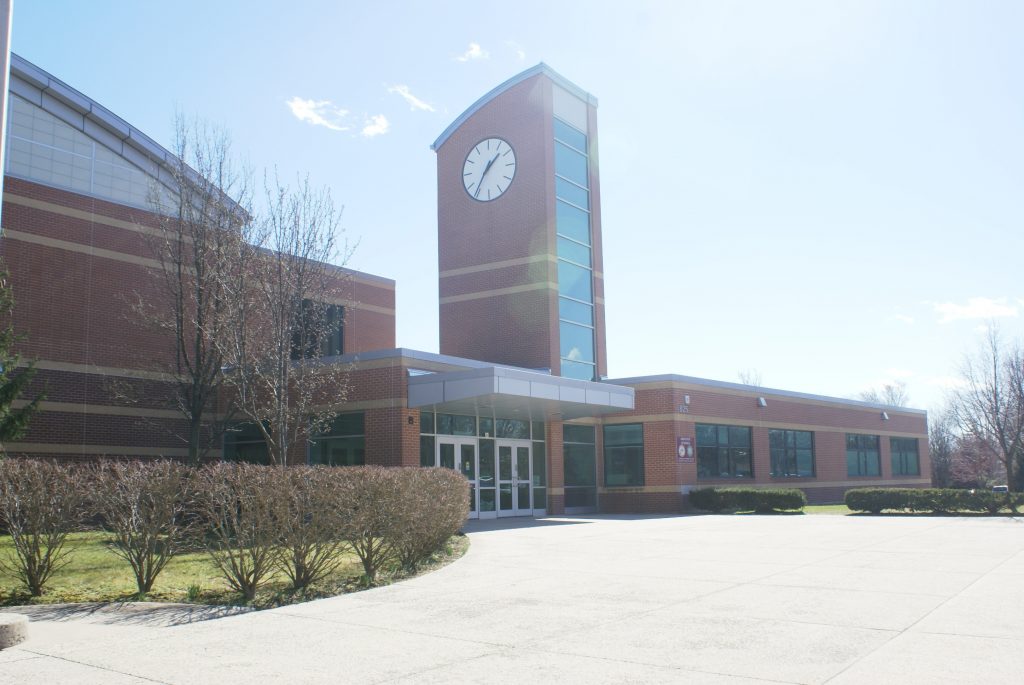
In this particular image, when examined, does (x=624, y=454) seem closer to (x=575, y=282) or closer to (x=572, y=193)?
(x=575, y=282)

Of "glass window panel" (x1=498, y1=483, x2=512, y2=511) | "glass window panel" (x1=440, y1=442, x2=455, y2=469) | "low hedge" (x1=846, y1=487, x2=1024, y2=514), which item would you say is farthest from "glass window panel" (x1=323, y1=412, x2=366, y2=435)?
"low hedge" (x1=846, y1=487, x2=1024, y2=514)

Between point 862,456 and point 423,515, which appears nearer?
point 423,515

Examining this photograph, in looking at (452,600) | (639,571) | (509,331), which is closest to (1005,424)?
(509,331)

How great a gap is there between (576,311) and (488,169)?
5.87 meters

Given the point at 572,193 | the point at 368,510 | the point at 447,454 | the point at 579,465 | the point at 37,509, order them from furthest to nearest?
1. the point at 572,193
2. the point at 579,465
3. the point at 447,454
4. the point at 368,510
5. the point at 37,509

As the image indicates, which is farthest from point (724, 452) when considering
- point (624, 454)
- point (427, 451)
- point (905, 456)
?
point (905, 456)

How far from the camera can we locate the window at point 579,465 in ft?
91.7

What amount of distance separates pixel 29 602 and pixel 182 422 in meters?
15.3

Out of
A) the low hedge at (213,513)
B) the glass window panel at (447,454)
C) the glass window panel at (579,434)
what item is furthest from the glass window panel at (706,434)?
the low hedge at (213,513)

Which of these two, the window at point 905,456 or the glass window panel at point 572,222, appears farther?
the window at point 905,456

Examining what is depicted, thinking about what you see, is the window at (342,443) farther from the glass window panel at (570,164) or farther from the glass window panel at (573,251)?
the glass window panel at (570,164)

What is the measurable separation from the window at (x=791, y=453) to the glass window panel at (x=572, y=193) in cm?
1126

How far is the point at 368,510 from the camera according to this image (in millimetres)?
10930

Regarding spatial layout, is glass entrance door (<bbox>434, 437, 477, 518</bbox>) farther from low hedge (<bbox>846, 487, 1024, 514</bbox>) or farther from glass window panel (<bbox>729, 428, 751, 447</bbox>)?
low hedge (<bbox>846, 487, 1024, 514</bbox>)
